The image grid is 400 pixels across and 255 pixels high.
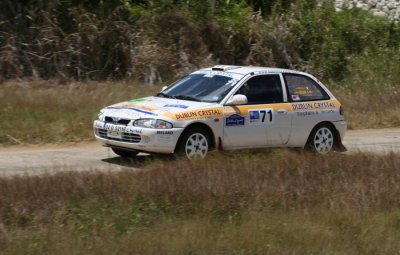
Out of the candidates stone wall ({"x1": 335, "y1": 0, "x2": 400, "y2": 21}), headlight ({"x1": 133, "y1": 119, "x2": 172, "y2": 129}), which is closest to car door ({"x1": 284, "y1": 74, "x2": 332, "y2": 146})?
headlight ({"x1": 133, "y1": 119, "x2": 172, "y2": 129})

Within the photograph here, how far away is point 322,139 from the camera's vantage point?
1302 cm

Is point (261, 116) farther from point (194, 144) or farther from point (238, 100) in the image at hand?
point (194, 144)

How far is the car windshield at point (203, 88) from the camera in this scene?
11891 millimetres

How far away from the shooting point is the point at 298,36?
2317cm

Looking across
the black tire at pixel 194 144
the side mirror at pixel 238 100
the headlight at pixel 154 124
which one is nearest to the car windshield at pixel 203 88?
the side mirror at pixel 238 100

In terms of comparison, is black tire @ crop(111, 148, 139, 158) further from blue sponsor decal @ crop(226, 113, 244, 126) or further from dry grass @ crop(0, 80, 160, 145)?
dry grass @ crop(0, 80, 160, 145)

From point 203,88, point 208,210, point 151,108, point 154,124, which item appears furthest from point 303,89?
point 208,210

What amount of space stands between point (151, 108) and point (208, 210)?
3487mm

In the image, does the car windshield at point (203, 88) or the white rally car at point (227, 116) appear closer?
the white rally car at point (227, 116)

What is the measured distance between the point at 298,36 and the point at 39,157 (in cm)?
1267

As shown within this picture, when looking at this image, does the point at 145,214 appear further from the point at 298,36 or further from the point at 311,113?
the point at 298,36

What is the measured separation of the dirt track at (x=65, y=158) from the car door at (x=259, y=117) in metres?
1.46

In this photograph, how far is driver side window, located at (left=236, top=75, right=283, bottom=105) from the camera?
476 inches

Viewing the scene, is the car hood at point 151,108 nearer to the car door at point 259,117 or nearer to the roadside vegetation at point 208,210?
the car door at point 259,117
